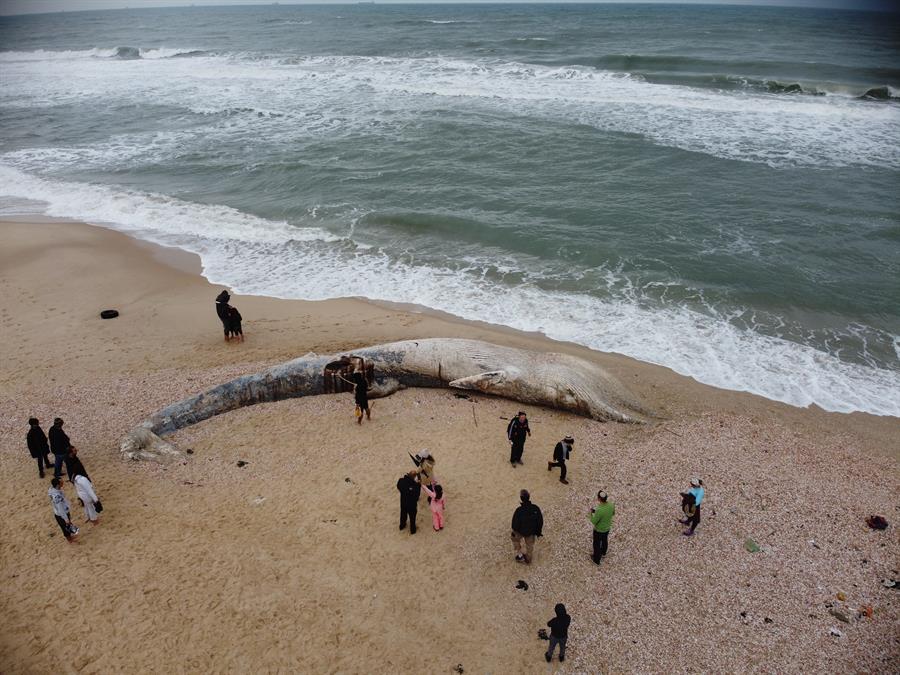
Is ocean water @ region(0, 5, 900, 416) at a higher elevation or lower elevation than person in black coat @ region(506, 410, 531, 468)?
higher

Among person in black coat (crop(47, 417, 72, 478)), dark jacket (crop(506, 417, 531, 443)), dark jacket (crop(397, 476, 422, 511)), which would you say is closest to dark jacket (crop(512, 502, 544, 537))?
dark jacket (crop(397, 476, 422, 511))

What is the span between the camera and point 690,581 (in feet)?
26.5

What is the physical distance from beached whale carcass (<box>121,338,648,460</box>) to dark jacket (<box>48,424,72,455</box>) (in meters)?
1.69

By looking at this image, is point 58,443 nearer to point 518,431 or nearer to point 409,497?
A: point 409,497

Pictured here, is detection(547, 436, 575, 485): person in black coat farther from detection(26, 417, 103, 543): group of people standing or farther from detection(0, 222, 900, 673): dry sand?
detection(26, 417, 103, 543): group of people standing

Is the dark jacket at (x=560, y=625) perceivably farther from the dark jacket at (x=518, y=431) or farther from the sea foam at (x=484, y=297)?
the sea foam at (x=484, y=297)

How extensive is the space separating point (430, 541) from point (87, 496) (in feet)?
17.7

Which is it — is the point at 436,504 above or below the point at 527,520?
below

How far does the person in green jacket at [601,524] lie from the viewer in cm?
795

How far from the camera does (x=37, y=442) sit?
9539 mm

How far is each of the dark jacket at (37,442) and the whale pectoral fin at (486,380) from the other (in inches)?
297

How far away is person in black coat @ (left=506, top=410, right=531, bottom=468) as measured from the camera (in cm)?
984

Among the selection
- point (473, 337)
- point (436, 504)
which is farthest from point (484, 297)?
point (436, 504)

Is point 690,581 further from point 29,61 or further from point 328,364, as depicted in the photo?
point 29,61
